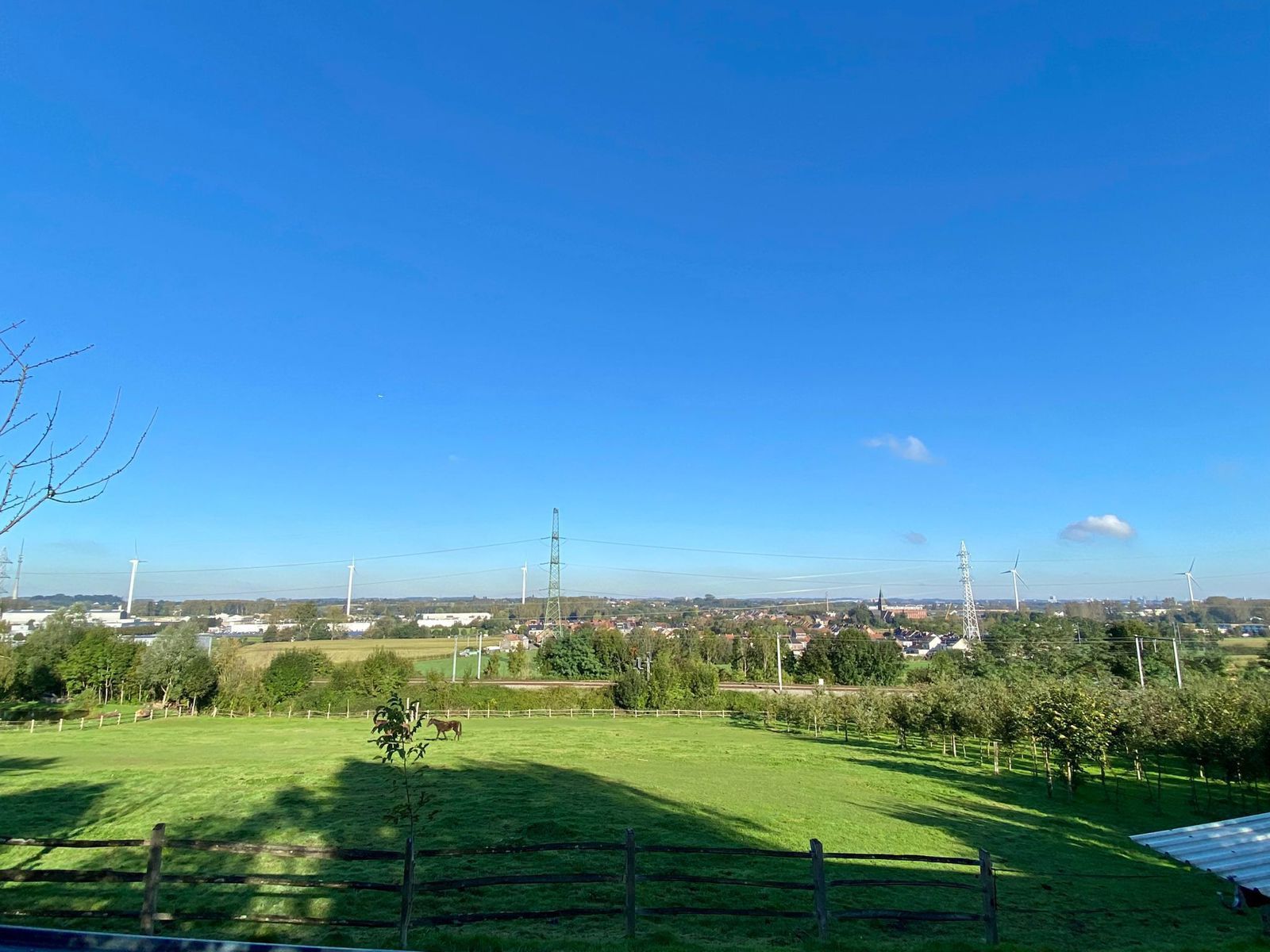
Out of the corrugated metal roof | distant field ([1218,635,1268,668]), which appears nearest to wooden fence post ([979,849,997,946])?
the corrugated metal roof

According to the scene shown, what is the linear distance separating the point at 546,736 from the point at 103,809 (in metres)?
28.7

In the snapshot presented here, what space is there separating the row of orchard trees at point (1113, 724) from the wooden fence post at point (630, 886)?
23.8m

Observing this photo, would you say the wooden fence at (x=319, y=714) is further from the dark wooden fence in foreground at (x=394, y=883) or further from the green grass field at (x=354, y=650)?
the dark wooden fence in foreground at (x=394, y=883)

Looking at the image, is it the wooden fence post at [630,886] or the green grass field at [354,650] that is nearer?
the wooden fence post at [630,886]

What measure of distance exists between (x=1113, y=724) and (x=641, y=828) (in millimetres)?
20952

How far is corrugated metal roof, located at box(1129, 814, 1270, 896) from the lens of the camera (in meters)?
12.9

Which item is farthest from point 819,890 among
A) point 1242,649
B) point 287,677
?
point 1242,649

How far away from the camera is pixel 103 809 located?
60.5 feet

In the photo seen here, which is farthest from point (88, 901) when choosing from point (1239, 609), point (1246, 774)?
point (1239, 609)

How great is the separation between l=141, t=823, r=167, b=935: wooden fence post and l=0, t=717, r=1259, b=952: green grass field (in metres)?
1.19

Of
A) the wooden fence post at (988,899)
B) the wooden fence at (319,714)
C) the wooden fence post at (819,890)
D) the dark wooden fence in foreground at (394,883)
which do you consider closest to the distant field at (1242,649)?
the wooden fence at (319,714)

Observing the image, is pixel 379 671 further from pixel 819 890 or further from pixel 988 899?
pixel 988 899

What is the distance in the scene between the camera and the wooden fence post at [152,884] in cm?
852

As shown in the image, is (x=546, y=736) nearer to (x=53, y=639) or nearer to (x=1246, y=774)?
(x=1246, y=774)
